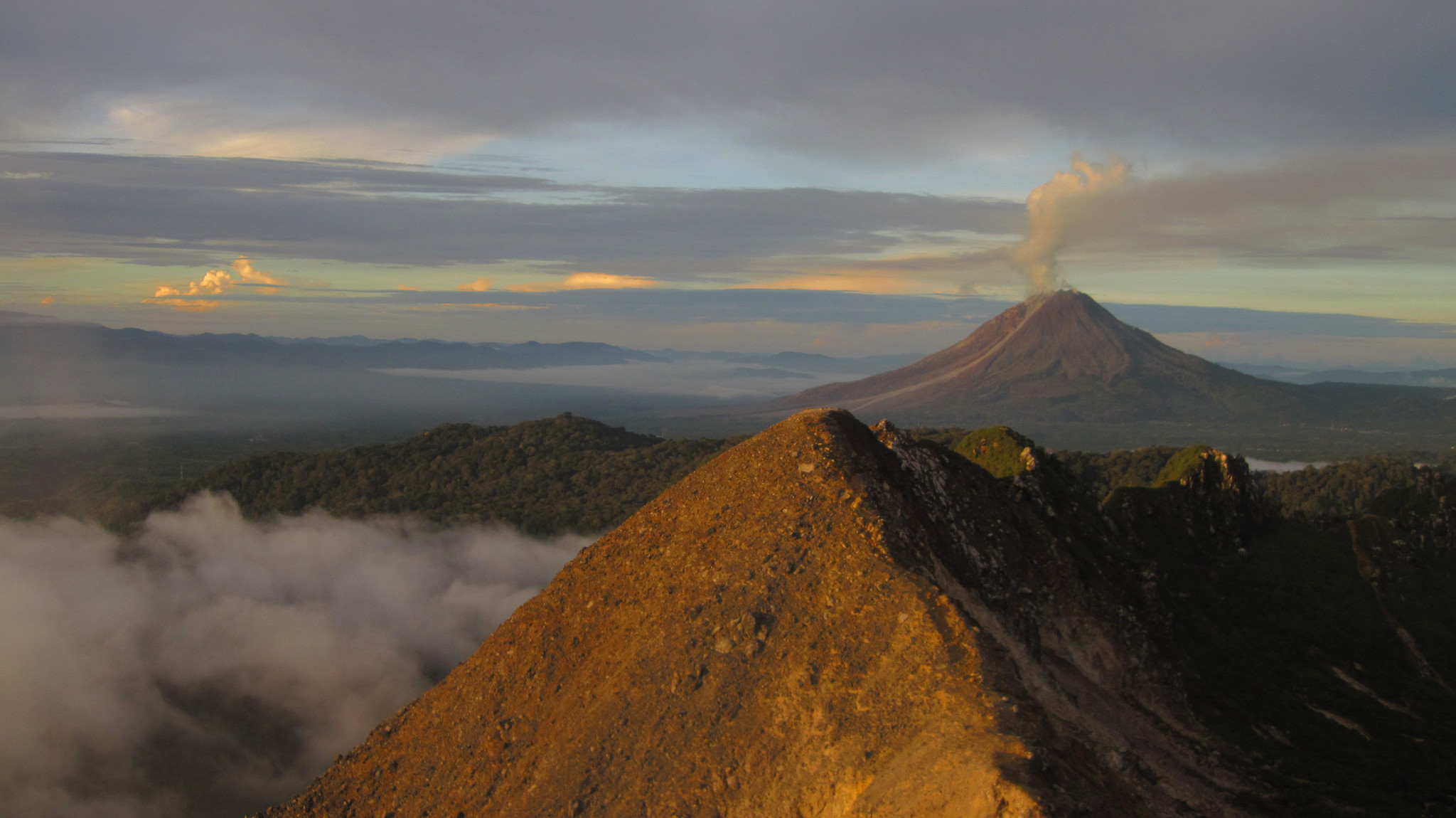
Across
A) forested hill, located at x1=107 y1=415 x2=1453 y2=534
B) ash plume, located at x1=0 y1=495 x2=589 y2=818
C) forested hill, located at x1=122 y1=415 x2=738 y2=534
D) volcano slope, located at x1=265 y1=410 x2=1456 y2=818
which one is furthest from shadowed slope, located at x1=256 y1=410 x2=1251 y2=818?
forested hill, located at x1=122 y1=415 x2=738 y2=534

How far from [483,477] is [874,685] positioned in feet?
262

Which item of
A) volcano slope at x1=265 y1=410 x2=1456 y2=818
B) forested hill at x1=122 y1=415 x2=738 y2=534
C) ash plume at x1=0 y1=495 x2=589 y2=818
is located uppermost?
volcano slope at x1=265 y1=410 x2=1456 y2=818

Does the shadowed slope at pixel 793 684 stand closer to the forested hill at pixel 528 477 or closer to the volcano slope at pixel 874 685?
the volcano slope at pixel 874 685

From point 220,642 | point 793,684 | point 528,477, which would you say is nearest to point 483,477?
point 528,477

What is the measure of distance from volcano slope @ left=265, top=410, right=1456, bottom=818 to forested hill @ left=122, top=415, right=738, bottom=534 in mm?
51221

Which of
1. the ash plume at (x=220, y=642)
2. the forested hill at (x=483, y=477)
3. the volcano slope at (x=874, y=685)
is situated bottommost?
the ash plume at (x=220, y=642)

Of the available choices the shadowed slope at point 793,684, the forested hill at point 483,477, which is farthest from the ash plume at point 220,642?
the shadowed slope at point 793,684

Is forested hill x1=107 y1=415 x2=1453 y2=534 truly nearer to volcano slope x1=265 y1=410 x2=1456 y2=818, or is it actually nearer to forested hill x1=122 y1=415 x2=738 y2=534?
forested hill x1=122 y1=415 x2=738 y2=534

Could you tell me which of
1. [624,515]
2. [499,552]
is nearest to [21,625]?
[499,552]

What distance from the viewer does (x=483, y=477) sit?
3551 inches

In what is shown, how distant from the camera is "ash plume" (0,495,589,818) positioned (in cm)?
5350

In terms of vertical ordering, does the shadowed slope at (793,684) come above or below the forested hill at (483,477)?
above

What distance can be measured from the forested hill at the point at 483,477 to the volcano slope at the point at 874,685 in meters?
51.2

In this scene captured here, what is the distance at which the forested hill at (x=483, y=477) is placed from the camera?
3142 inches
